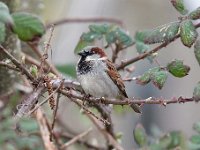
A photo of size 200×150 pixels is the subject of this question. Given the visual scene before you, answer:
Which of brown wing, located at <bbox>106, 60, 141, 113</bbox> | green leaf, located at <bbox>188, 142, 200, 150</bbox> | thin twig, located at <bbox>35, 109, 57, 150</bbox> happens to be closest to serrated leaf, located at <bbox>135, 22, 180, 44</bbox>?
brown wing, located at <bbox>106, 60, 141, 113</bbox>

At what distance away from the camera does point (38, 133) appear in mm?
1985

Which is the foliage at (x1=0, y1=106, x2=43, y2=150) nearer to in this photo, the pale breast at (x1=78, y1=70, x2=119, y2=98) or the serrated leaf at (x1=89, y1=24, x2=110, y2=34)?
the pale breast at (x1=78, y1=70, x2=119, y2=98)

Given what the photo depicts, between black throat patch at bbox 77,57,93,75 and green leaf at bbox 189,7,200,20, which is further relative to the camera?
black throat patch at bbox 77,57,93,75

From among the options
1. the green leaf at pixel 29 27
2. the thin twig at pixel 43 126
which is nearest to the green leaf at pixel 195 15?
the green leaf at pixel 29 27

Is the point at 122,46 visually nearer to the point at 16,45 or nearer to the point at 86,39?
the point at 86,39

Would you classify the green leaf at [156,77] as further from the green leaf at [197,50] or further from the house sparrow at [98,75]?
the house sparrow at [98,75]

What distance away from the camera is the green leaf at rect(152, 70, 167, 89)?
4.70ft

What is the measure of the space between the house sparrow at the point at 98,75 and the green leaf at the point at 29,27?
29 centimetres

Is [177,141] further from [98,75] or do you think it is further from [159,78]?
[159,78]

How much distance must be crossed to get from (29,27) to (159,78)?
14.4 inches

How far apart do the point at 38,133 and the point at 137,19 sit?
11.3 feet

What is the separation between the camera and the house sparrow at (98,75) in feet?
5.99

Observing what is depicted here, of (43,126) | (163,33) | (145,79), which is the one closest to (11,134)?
(145,79)

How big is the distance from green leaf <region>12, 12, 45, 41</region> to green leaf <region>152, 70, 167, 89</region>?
323mm
